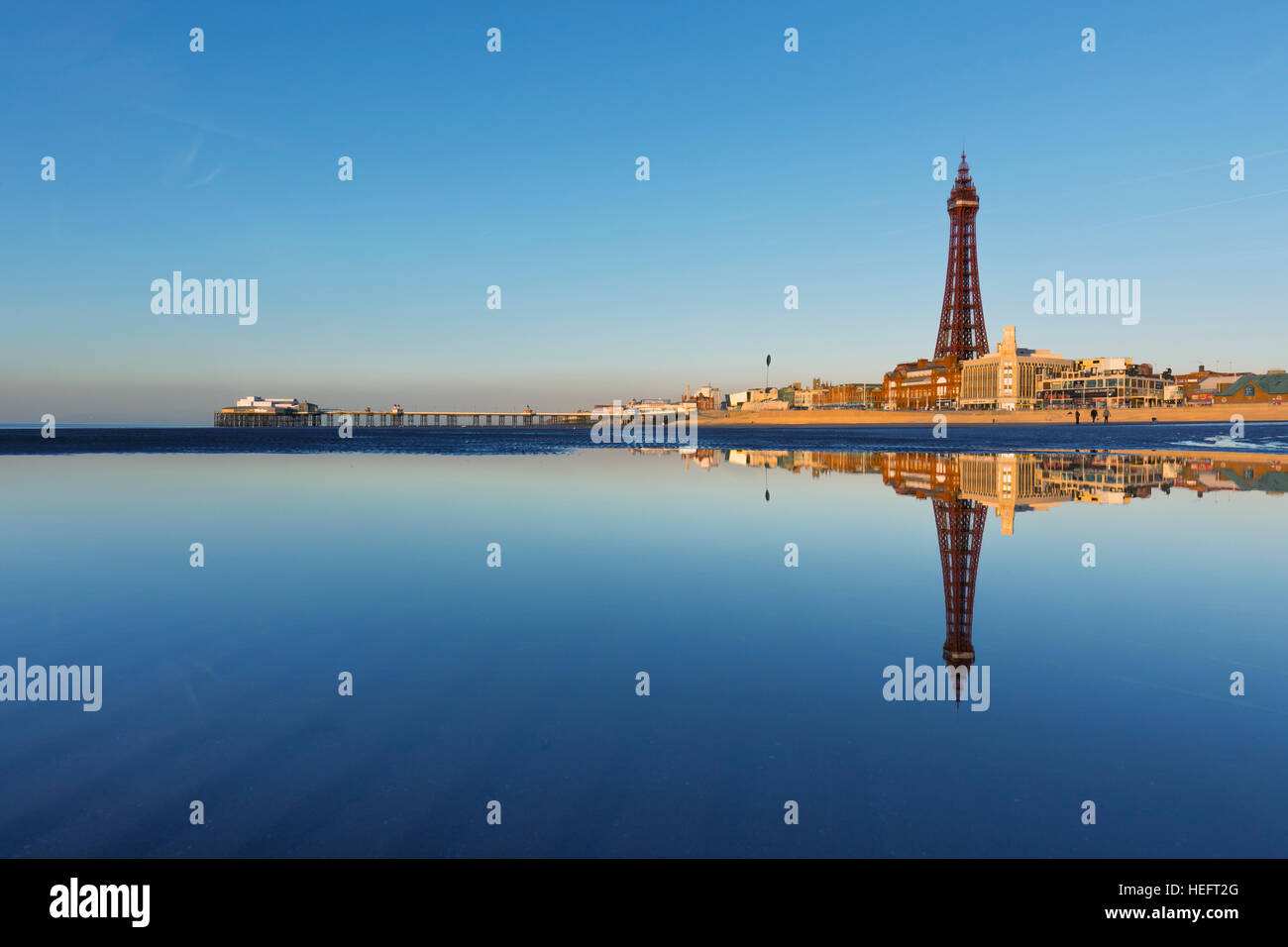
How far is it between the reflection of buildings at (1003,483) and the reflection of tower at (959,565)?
0.01 m

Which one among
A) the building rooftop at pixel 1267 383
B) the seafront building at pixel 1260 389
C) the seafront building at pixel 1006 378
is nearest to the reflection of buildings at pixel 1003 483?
the seafront building at pixel 1006 378

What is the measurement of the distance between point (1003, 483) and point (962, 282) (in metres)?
166

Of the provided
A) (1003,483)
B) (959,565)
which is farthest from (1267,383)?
(959,565)

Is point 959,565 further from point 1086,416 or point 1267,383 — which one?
point 1267,383

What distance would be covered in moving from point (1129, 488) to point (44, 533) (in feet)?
90.9

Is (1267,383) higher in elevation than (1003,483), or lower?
higher

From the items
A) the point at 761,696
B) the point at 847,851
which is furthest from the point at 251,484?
the point at 847,851

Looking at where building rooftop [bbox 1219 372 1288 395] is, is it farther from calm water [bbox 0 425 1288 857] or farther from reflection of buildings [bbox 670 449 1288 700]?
calm water [bbox 0 425 1288 857]

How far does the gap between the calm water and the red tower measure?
172901 millimetres

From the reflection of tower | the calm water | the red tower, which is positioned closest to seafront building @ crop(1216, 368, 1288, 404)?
the red tower

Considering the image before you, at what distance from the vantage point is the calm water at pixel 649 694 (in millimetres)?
3744

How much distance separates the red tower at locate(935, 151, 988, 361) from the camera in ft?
545

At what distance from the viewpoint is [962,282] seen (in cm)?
16662
